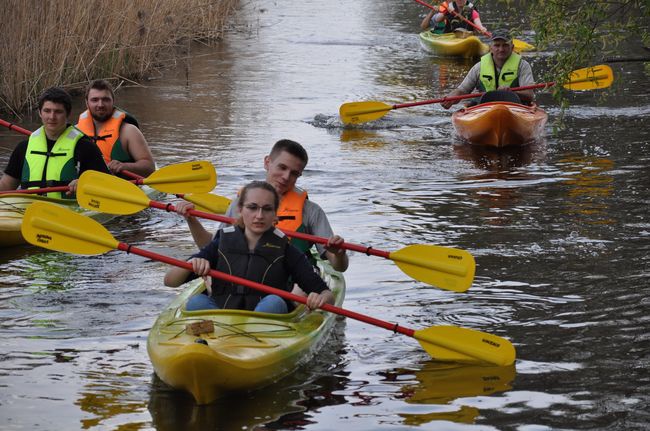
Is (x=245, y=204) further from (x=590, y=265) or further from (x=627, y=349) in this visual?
(x=590, y=265)

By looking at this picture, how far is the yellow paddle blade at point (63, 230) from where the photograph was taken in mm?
5867

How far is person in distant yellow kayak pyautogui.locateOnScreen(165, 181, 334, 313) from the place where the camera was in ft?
17.0

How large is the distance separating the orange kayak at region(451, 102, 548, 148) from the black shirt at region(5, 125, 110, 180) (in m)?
4.09

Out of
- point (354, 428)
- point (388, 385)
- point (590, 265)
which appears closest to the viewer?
point (354, 428)

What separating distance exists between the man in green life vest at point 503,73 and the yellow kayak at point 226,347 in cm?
599

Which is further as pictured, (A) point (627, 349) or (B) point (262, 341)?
(A) point (627, 349)

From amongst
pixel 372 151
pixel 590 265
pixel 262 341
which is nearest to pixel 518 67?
pixel 372 151

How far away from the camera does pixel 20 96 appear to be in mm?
11930

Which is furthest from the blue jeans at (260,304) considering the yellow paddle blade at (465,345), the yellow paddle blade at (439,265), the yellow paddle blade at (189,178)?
the yellow paddle blade at (189,178)

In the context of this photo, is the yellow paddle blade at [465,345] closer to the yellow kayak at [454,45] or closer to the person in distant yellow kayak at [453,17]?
the yellow kayak at [454,45]

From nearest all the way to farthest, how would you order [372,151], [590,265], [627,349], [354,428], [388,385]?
[354,428], [388,385], [627,349], [590,265], [372,151]

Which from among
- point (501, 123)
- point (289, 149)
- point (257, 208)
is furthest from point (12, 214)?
point (501, 123)

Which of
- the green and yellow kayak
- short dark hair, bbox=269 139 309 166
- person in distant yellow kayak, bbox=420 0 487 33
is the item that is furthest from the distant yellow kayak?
person in distant yellow kayak, bbox=420 0 487 33

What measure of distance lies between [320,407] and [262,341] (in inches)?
14.3
